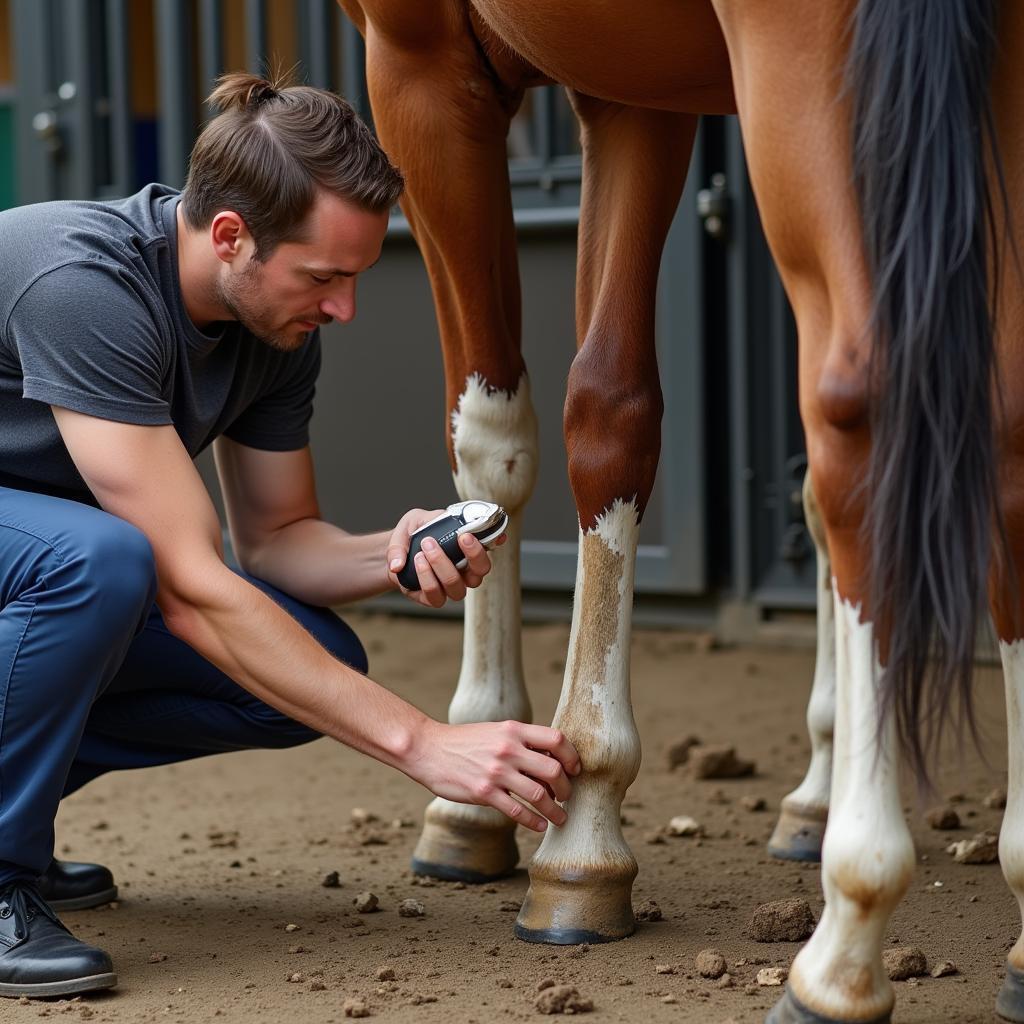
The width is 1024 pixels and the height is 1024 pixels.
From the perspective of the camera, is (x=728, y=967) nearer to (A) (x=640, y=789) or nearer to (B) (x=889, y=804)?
(B) (x=889, y=804)

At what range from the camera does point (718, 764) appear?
9.77 feet

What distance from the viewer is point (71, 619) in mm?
1866

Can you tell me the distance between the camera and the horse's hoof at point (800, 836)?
7.98 feet

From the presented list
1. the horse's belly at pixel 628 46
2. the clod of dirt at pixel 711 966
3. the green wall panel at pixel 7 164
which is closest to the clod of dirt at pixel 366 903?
the clod of dirt at pixel 711 966

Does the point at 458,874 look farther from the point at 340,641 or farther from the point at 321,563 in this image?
the point at 321,563

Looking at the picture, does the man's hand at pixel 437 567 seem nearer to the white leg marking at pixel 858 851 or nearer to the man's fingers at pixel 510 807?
the man's fingers at pixel 510 807

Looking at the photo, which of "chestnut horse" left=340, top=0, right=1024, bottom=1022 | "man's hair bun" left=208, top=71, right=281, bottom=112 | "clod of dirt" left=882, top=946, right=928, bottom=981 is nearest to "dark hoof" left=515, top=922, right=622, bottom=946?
"clod of dirt" left=882, top=946, right=928, bottom=981

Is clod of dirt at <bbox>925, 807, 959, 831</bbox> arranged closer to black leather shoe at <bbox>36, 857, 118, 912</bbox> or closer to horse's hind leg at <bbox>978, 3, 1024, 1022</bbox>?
horse's hind leg at <bbox>978, 3, 1024, 1022</bbox>

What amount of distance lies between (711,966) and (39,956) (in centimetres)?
77

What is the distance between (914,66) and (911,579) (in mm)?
449

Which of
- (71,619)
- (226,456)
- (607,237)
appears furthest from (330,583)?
(607,237)

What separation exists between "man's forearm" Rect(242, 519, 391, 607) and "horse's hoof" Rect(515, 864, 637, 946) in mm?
477

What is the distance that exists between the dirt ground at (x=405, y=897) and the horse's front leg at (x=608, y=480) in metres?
0.08

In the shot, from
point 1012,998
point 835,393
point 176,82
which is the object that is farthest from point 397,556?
point 176,82
